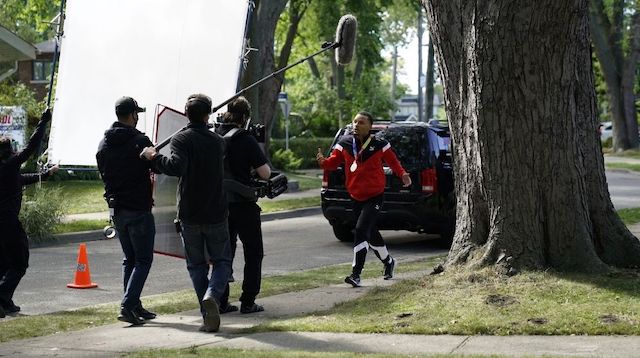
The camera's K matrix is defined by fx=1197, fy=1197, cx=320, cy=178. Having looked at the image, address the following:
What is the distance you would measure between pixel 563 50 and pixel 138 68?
7.10m

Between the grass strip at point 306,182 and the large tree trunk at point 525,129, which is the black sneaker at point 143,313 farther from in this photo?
the grass strip at point 306,182

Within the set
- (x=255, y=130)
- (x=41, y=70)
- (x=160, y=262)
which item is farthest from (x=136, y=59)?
(x=41, y=70)

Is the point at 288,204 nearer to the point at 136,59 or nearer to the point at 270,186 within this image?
the point at 136,59

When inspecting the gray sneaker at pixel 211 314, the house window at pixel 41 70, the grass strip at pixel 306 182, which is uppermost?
the house window at pixel 41 70

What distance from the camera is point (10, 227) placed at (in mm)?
10914

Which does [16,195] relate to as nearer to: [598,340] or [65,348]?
[65,348]

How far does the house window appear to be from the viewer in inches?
2275

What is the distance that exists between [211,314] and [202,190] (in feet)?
3.20

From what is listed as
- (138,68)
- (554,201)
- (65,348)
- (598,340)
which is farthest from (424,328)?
(138,68)

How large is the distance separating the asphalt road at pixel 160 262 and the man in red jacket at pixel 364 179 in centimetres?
81

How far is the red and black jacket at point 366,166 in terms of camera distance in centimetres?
1217

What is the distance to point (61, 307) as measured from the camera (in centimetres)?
1144

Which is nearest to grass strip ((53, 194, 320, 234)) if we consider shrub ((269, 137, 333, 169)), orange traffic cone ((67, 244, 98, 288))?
orange traffic cone ((67, 244, 98, 288))

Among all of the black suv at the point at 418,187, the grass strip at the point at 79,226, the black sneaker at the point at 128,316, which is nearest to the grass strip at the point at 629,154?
the grass strip at the point at 79,226
